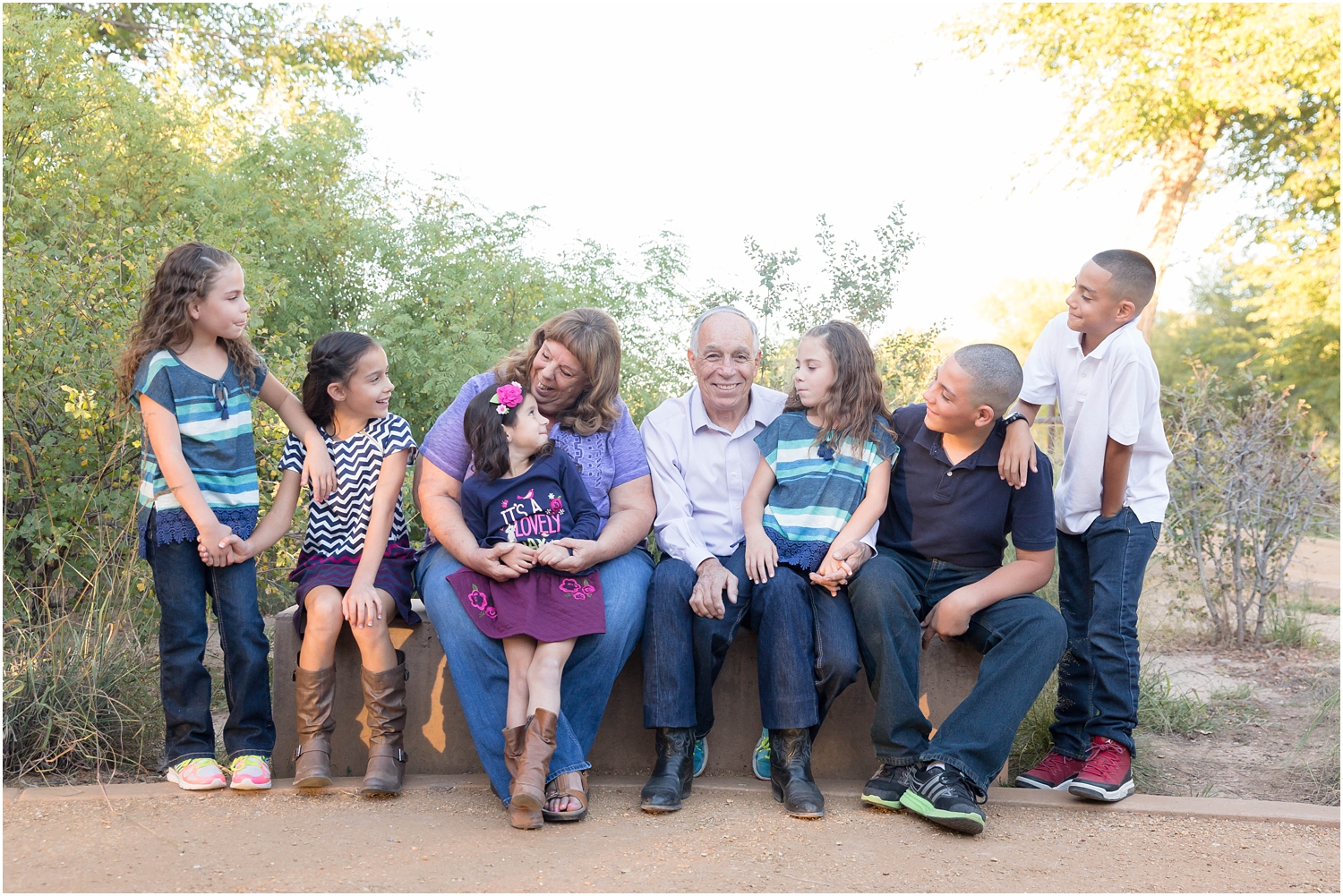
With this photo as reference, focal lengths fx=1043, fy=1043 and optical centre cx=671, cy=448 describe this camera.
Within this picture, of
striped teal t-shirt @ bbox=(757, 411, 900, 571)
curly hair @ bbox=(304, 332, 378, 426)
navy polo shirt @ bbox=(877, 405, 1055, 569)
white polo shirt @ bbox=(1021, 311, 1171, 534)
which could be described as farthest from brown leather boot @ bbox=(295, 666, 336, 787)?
white polo shirt @ bbox=(1021, 311, 1171, 534)

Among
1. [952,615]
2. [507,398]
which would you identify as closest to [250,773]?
Answer: [507,398]

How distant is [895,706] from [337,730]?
1.66 meters

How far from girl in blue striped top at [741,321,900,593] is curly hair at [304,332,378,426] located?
A: 1.27 m

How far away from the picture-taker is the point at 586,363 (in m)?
3.26

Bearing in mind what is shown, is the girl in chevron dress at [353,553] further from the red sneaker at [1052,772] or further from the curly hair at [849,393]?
the red sneaker at [1052,772]

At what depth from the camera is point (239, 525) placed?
3.09m

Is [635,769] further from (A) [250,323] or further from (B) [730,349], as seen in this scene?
(A) [250,323]

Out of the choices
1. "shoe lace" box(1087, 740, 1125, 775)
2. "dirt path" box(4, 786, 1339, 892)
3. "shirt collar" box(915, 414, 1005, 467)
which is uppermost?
"shirt collar" box(915, 414, 1005, 467)

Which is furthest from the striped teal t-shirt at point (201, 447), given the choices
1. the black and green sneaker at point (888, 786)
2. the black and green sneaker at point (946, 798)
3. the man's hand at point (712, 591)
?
the black and green sneaker at point (946, 798)

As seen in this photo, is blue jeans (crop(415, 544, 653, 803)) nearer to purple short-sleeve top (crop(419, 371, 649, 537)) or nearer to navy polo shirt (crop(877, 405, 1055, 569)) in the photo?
purple short-sleeve top (crop(419, 371, 649, 537))

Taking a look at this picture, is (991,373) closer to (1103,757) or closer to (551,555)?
(1103,757)

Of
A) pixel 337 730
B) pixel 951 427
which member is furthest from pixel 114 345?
pixel 951 427

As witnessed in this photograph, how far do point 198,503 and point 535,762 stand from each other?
1.19 meters

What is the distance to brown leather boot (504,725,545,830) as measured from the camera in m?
2.70
